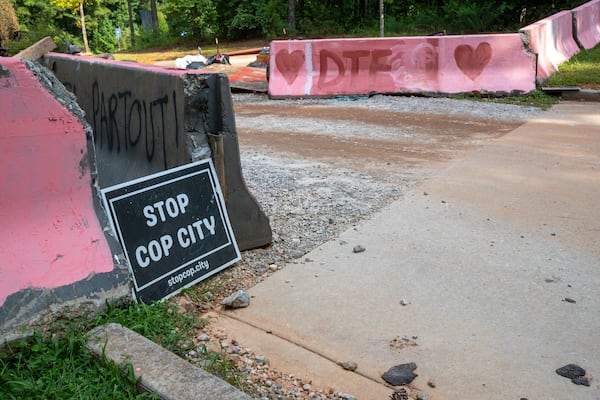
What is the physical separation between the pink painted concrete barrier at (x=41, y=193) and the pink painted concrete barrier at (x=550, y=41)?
8.76m

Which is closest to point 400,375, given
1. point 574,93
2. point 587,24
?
point 574,93

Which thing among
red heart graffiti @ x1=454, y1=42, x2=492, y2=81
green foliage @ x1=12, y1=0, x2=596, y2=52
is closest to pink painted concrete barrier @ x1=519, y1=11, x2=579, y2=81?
red heart graffiti @ x1=454, y1=42, x2=492, y2=81

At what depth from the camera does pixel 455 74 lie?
10625 millimetres

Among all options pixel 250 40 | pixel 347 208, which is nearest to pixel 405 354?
pixel 347 208

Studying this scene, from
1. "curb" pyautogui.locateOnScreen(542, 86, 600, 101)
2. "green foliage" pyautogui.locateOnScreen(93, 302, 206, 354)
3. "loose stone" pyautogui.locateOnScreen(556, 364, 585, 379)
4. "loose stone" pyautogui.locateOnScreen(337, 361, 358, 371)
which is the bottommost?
"loose stone" pyautogui.locateOnScreen(556, 364, 585, 379)

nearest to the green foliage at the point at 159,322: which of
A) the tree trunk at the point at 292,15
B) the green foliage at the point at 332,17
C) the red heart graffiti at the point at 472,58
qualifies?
the red heart graffiti at the point at 472,58

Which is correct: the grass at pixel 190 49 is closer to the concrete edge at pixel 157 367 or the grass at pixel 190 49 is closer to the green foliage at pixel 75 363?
the green foliage at pixel 75 363

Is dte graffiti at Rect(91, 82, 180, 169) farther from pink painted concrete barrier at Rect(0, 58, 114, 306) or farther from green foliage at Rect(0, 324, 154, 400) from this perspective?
green foliage at Rect(0, 324, 154, 400)

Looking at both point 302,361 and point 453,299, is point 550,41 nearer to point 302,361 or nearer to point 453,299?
point 453,299

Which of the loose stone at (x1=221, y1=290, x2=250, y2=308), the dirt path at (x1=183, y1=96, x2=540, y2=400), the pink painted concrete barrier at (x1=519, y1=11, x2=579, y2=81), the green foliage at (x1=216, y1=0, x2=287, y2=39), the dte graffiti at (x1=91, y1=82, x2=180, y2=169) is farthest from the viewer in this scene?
the green foliage at (x1=216, y1=0, x2=287, y2=39)

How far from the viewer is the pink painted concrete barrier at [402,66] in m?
10.4

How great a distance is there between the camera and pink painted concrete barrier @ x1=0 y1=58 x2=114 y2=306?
2.96m

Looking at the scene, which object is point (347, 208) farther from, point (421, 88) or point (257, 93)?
point (257, 93)

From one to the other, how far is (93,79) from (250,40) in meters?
27.3
